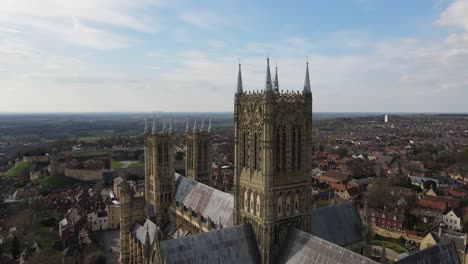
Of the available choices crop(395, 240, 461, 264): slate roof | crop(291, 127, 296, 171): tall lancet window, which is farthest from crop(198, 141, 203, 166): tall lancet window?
crop(395, 240, 461, 264): slate roof

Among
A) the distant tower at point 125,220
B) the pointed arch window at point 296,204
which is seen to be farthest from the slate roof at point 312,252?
the distant tower at point 125,220

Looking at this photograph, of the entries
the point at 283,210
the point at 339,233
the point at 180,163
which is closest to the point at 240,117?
the point at 283,210

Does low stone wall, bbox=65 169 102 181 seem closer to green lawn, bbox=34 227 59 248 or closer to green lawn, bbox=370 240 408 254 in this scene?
green lawn, bbox=34 227 59 248

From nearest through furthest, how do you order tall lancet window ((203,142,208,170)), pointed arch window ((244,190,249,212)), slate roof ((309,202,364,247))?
pointed arch window ((244,190,249,212)) < slate roof ((309,202,364,247)) < tall lancet window ((203,142,208,170))

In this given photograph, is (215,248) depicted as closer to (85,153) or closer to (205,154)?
(205,154)

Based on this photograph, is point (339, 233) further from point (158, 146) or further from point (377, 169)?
point (377, 169)

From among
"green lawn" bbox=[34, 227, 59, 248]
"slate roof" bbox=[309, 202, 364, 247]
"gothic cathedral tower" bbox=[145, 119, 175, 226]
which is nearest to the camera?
"slate roof" bbox=[309, 202, 364, 247]
